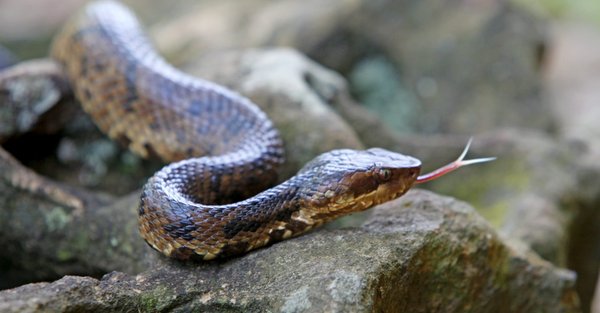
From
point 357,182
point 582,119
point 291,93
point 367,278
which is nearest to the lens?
point 367,278

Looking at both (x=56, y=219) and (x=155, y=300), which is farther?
(x=56, y=219)

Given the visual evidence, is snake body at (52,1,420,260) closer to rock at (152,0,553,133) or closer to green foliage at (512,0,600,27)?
rock at (152,0,553,133)

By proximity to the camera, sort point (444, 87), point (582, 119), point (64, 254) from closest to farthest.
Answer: point (64, 254) < point (582, 119) < point (444, 87)

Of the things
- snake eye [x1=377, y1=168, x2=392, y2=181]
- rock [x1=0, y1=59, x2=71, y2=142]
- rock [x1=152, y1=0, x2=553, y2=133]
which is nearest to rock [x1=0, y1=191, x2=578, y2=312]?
snake eye [x1=377, y1=168, x2=392, y2=181]

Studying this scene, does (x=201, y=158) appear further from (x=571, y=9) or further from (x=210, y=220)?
(x=571, y=9)

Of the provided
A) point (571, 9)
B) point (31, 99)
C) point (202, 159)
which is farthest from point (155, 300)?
point (571, 9)

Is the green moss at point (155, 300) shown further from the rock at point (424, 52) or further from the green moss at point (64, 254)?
the rock at point (424, 52)
